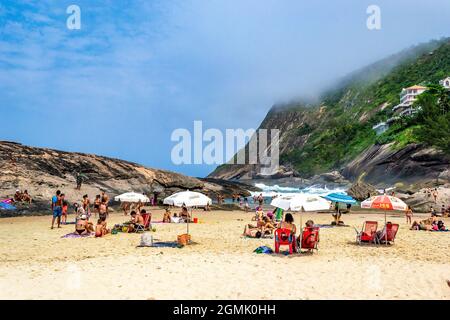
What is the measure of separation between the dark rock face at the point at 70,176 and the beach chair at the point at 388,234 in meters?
24.5

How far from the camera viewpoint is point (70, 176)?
38188 mm

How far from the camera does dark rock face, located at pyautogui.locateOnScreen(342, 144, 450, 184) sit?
6054 cm

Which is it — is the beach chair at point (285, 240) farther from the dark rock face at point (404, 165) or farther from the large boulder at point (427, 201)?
the dark rock face at point (404, 165)

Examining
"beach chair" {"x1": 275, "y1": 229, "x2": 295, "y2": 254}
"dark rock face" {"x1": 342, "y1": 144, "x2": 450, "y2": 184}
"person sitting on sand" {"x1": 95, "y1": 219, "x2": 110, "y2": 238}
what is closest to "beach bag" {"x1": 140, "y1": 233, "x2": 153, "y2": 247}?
"person sitting on sand" {"x1": 95, "y1": 219, "x2": 110, "y2": 238}

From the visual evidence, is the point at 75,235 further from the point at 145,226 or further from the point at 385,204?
the point at 385,204

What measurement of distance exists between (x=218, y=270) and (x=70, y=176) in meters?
31.7

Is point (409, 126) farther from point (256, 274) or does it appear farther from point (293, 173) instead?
point (256, 274)

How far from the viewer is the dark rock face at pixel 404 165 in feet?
199

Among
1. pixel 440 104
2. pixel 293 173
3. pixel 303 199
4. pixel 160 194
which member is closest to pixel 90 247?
pixel 303 199

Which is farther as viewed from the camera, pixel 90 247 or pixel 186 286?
pixel 90 247

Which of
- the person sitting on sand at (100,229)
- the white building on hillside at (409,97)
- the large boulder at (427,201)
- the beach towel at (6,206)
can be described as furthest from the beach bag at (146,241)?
the white building on hillside at (409,97)

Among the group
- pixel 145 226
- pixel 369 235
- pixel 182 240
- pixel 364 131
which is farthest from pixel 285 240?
pixel 364 131

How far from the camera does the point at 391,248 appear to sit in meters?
13.8
